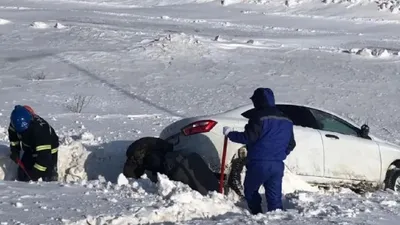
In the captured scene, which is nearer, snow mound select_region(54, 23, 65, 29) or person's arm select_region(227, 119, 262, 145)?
person's arm select_region(227, 119, 262, 145)

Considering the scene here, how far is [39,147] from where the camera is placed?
8.94 meters

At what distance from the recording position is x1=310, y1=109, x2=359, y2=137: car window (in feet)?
32.8

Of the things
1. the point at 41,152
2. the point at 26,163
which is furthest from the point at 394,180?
the point at 26,163

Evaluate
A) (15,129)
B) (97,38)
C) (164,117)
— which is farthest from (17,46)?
(15,129)

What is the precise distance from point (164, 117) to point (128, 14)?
21136mm

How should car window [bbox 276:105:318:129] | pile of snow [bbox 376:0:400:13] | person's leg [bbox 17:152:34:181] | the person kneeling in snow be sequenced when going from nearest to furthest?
the person kneeling in snow < person's leg [bbox 17:152:34:181] < car window [bbox 276:105:318:129] < pile of snow [bbox 376:0:400:13]

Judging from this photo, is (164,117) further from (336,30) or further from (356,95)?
(336,30)

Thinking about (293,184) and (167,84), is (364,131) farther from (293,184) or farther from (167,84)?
(167,84)

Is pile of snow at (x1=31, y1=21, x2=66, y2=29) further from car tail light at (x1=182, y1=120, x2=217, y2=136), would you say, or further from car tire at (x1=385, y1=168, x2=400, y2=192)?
car tire at (x1=385, y1=168, x2=400, y2=192)

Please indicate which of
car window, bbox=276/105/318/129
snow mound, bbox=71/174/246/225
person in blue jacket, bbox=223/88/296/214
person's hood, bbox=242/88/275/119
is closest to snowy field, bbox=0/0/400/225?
snow mound, bbox=71/174/246/225

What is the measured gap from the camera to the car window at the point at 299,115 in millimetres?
9867

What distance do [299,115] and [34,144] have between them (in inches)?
129

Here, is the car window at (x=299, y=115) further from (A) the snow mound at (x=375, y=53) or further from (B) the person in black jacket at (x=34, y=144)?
(A) the snow mound at (x=375, y=53)

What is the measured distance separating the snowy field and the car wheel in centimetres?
117
